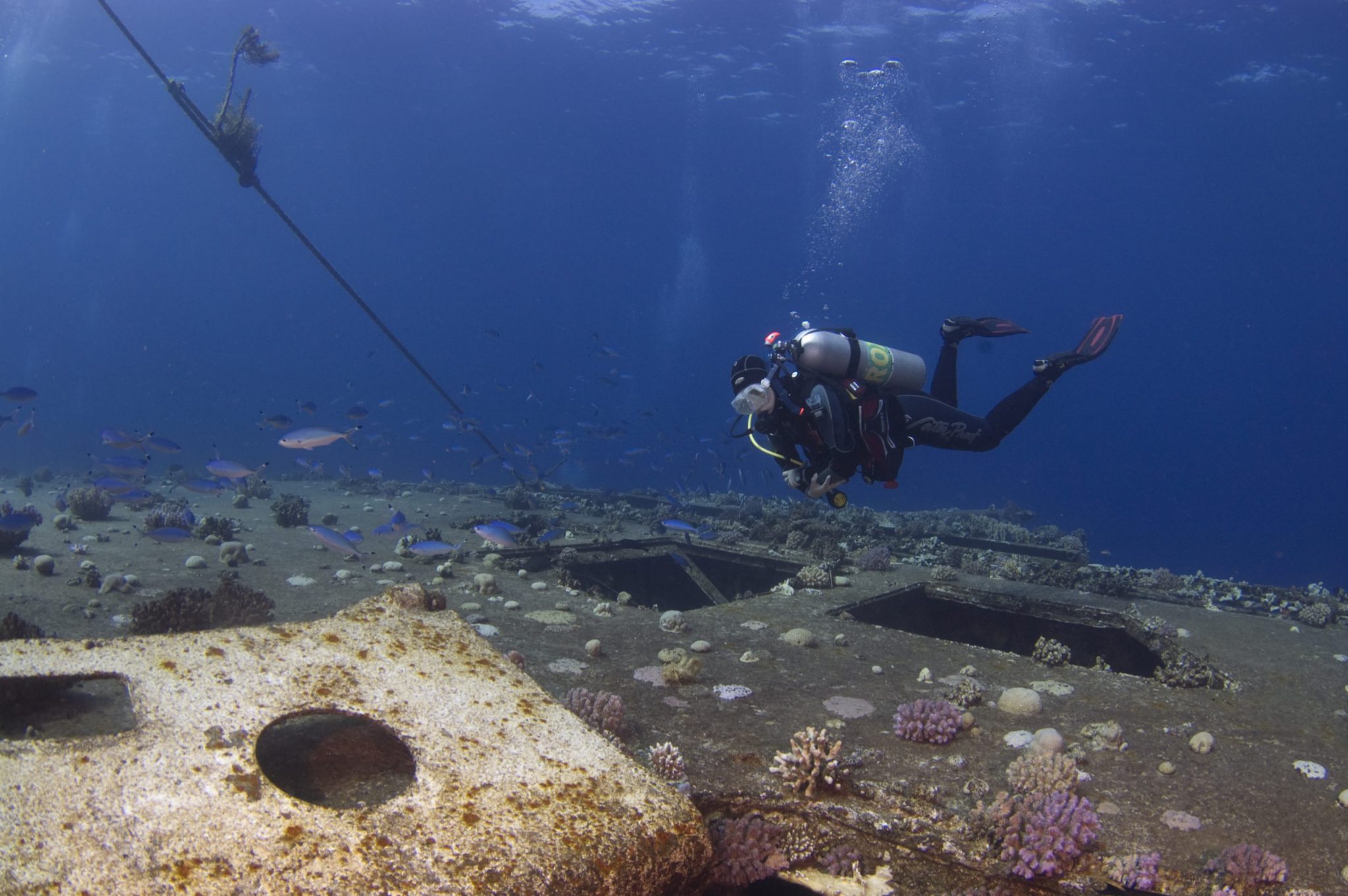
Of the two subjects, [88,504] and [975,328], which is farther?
[88,504]

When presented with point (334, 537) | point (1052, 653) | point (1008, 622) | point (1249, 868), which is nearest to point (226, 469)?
point (334, 537)

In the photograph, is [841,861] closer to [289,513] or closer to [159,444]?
[289,513]

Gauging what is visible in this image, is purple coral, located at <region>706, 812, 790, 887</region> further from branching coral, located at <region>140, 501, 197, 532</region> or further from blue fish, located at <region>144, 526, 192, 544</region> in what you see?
branching coral, located at <region>140, 501, 197, 532</region>

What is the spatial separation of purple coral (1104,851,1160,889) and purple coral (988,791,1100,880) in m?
0.13

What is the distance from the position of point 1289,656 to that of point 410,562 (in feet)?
34.2

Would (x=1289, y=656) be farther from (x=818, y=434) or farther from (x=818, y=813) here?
(x=818, y=813)

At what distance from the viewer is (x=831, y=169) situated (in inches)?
2657

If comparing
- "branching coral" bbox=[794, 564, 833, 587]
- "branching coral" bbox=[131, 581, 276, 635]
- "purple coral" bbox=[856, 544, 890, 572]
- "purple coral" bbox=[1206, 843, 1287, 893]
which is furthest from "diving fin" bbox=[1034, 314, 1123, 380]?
"branching coral" bbox=[131, 581, 276, 635]

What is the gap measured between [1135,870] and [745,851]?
1.82m

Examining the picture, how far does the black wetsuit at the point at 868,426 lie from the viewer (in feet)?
22.3

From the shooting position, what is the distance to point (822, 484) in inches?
269

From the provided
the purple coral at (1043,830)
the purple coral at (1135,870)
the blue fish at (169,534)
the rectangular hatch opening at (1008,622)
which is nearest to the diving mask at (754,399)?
the rectangular hatch opening at (1008,622)

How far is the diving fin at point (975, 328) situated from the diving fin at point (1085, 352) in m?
0.57

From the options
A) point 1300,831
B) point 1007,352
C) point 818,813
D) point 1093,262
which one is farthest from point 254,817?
point 1007,352
